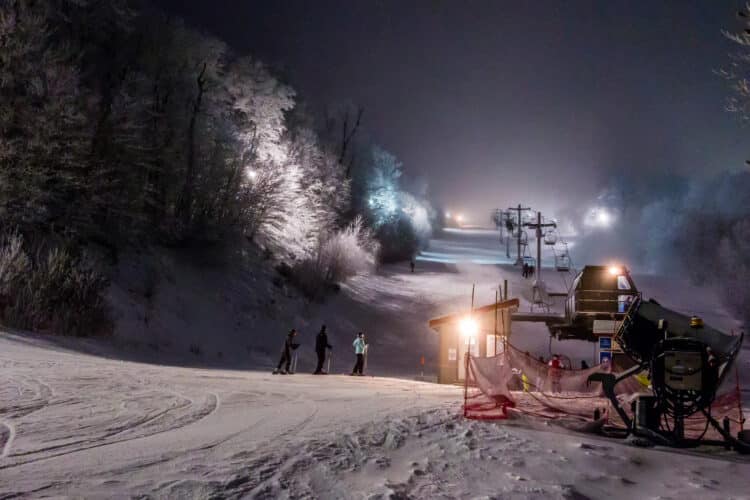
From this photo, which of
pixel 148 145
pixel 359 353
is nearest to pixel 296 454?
pixel 359 353

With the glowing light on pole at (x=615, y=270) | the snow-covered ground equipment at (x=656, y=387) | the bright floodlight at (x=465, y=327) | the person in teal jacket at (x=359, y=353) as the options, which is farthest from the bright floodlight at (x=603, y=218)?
the snow-covered ground equipment at (x=656, y=387)

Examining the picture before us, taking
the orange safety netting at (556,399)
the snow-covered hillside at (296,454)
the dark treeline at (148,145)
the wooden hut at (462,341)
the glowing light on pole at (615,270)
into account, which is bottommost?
the snow-covered hillside at (296,454)

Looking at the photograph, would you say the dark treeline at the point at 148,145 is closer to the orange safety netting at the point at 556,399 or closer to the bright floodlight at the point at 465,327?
the bright floodlight at the point at 465,327

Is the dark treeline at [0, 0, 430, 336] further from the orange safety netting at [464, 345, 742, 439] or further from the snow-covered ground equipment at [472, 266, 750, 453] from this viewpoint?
the snow-covered ground equipment at [472, 266, 750, 453]

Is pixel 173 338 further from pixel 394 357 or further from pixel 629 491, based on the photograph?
pixel 629 491

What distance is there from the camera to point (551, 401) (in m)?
11.8

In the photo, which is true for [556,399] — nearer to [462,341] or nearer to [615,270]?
[462,341]

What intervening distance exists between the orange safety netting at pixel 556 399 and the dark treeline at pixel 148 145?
53.4 feet

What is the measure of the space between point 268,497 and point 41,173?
70.0ft

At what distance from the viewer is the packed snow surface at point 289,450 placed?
198 inches

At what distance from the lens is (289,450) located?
6125 millimetres

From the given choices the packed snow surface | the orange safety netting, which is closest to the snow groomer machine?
the packed snow surface

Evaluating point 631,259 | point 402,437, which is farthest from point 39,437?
point 631,259

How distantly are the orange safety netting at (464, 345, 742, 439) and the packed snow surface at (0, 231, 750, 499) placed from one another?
0.57 m
